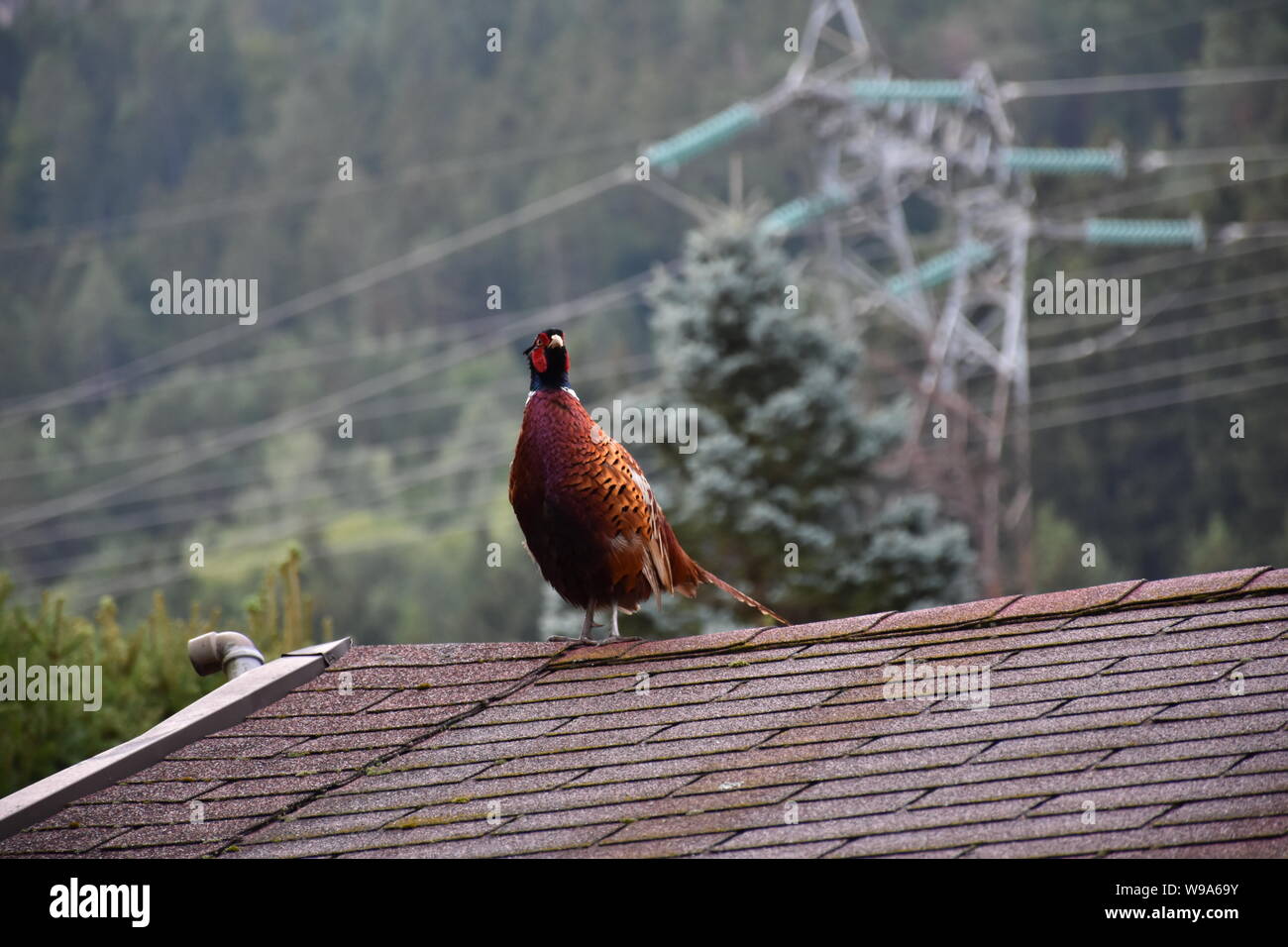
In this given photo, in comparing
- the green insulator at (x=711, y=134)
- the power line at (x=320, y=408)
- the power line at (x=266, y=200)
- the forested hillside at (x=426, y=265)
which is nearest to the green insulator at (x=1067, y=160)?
the green insulator at (x=711, y=134)

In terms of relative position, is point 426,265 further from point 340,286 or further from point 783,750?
point 783,750

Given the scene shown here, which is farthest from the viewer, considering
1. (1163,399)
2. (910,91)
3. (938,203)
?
(1163,399)

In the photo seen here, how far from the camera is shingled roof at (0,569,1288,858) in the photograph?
368cm

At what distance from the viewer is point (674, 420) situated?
15516 millimetres

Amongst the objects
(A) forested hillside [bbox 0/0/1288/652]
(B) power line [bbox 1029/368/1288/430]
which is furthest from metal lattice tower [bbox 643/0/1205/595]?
(B) power line [bbox 1029/368/1288/430]

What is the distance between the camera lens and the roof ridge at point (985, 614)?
15.1 ft

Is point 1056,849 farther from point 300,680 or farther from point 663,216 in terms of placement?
point 663,216

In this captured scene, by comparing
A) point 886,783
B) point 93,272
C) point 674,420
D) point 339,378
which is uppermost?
point 93,272

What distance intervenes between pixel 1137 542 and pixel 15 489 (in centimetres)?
2977

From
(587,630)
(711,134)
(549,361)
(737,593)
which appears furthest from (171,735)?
(711,134)

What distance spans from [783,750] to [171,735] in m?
1.85

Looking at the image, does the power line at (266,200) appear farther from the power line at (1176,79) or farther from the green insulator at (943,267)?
the green insulator at (943,267)

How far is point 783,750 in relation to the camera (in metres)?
4.18
